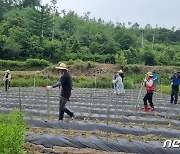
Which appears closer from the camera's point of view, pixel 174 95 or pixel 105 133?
pixel 105 133

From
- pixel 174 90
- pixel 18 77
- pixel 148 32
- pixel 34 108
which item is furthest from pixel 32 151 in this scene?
pixel 148 32

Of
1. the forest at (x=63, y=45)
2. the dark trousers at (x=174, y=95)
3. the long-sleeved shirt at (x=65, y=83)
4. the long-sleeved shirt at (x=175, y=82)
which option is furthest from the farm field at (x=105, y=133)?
the forest at (x=63, y=45)

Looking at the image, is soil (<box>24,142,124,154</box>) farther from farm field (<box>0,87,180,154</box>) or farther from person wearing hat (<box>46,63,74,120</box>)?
person wearing hat (<box>46,63,74,120</box>)

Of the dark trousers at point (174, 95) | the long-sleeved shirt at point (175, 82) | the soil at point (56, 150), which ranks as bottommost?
the soil at point (56, 150)

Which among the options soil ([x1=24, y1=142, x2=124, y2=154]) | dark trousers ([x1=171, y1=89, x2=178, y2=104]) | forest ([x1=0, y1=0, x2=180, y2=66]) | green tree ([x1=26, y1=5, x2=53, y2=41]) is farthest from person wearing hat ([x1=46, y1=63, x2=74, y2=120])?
green tree ([x1=26, y1=5, x2=53, y2=41])

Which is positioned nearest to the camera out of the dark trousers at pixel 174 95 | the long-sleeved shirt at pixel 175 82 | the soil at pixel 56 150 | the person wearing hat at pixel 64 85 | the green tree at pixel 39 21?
the soil at pixel 56 150

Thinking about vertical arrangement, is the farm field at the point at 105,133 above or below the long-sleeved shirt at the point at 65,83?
below

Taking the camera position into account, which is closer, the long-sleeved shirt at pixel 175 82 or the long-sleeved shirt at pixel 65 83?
the long-sleeved shirt at pixel 65 83

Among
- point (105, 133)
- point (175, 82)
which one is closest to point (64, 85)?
point (105, 133)

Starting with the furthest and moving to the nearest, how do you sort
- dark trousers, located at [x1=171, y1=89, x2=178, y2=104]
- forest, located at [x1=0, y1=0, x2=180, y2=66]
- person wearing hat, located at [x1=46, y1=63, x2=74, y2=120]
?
1. forest, located at [x1=0, y1=0, x2=180, y2=66]
2. dark trousers, located at [x1=171, y1=89, x2=178, y2=104]
3. person wearing hat, located at [x1=46, y1=63, x2=74, y2=120]

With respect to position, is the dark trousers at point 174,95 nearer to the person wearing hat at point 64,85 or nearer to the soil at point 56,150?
the person wearing hat at point 64,85

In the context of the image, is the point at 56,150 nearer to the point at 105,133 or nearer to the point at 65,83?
the point at 105,133

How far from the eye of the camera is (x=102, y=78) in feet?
88.9

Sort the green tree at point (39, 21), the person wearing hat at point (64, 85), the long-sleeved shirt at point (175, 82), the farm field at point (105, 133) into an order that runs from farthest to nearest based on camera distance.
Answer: the green tree at point (39, 21)
the long-sleeved shirt at point (175, 82)
the person wearing hat at point (64, 85)
the farm field at point (105, 133)
